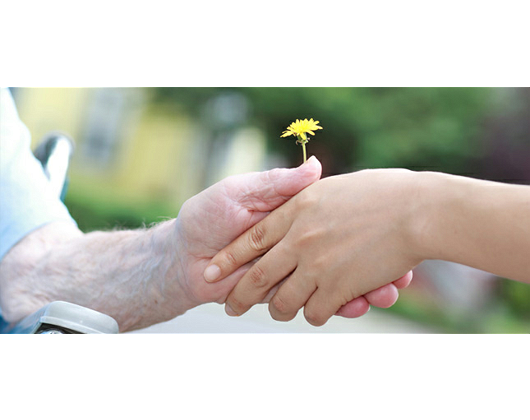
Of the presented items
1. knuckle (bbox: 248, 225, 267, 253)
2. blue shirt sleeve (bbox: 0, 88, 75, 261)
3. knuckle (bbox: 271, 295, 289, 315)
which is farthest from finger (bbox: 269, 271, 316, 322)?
blue shirt sleeve (bbox: 0, 88, 75, 261)

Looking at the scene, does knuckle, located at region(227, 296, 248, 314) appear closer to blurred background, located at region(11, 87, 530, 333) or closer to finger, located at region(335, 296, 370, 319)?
finger, located at region(335, 296, 370, 319)

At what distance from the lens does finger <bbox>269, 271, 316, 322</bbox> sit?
1.04 metres

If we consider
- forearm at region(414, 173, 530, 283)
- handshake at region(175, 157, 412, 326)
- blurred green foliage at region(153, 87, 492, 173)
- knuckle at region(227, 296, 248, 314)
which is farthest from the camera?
blurred green foliage at region(153, 87, 492, 173)

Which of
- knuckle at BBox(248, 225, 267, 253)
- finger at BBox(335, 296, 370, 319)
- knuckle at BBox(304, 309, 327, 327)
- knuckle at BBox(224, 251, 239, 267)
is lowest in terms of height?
knuckle at BBox(304, 309, 327, 327)

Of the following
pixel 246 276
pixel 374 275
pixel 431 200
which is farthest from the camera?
pixel 246 276

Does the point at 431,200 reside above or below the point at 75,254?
above

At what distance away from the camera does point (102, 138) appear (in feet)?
14.5

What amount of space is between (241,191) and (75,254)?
60 centimetres

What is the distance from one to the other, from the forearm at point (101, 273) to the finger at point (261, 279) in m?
0.17

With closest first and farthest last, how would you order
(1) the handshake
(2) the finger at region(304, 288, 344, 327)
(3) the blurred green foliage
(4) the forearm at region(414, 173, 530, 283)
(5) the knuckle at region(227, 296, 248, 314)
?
(4) the forearm at region(414, 173, 530, 283)
(1) the handshake
(2) the finger at region(304, 288, 344, 327)
(5) the knuckle at region(227, 296, 248, 314)
(3) the blurred green foliage

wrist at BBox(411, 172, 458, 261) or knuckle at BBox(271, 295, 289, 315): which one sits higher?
wrist at BBox(411, 172, 458, 261)

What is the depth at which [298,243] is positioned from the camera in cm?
100

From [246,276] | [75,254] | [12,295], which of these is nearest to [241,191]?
[246,276]

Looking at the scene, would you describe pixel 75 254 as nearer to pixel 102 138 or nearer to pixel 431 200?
pixel 431 200
